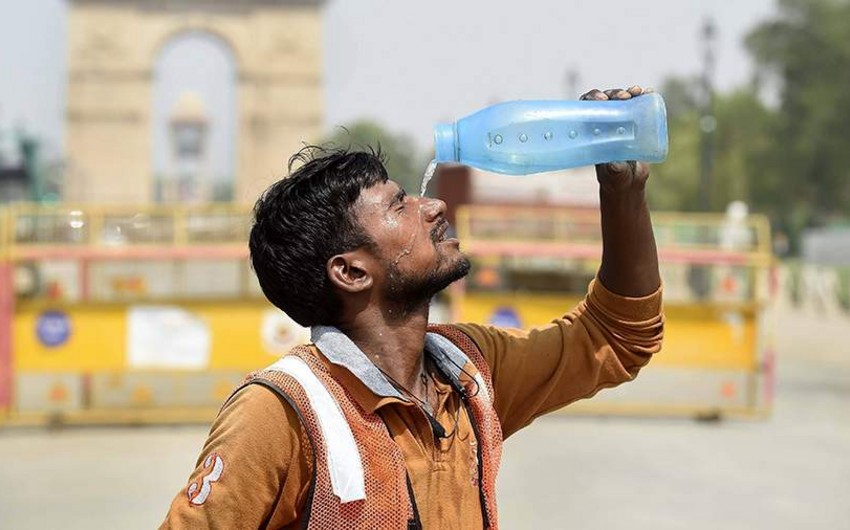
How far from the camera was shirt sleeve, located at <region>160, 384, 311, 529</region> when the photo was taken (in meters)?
1.83

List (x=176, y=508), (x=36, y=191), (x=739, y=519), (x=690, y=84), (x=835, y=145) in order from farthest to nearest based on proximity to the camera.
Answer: (x=690, y=84)
(x=835, y=145)
(x=36, y=191)
(x=739, y=519)
(x=176, y=508)

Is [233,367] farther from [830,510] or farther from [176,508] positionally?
[176,508]

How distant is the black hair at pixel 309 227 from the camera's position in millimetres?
2053

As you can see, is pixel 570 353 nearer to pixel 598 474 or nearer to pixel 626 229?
pixel 626 229

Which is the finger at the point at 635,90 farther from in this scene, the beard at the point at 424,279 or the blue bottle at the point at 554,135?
the beard at the point at 424,279

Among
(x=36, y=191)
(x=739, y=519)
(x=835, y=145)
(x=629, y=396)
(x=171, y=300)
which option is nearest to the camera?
(x=739, y=519)

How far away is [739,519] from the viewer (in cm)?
682

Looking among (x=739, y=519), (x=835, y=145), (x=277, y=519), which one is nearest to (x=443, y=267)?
(x=277, y=519)

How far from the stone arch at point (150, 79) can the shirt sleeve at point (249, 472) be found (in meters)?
56.8

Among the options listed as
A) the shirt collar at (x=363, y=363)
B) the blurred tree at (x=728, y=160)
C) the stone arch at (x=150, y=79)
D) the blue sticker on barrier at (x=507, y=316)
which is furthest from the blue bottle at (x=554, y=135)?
the stone arch at (x=150, y=79)

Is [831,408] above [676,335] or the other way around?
the other way around

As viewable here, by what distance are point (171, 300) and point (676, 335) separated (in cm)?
463

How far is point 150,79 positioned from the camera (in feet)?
200

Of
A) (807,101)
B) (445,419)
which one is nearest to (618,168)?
(445,419)
